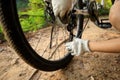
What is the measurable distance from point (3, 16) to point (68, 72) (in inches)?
32.1

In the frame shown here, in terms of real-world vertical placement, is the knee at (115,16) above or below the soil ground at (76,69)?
above

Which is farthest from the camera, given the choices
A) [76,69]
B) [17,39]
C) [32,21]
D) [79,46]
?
[32,21]

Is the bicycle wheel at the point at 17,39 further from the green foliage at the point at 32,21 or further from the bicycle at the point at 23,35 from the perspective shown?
the green foliage at the point at 32,21

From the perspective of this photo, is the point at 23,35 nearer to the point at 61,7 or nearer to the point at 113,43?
the point at 61,7

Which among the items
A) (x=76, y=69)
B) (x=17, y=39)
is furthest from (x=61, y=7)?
(x=76, y=69)

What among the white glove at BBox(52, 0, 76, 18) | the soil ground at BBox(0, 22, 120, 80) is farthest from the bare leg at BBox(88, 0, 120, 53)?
the soil ground at BBox(0, 22, 120, 80)

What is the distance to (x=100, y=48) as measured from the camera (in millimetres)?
1446

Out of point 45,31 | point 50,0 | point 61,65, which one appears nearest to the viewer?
point 50,0

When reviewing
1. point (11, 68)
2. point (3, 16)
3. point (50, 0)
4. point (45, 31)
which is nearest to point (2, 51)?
point (11, 68)

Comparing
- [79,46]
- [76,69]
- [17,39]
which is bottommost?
[76,69]

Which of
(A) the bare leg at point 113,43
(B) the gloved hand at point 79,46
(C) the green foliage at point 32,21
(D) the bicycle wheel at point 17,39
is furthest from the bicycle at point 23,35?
(C) the green foliage at point 32,21

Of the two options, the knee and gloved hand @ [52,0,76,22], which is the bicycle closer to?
gloved hand @ [52,0,76,22]

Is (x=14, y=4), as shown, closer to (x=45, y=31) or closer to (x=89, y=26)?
(x=45, y=31)

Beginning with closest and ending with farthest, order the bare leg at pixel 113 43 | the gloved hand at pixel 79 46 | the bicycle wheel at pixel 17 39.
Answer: the bicycle wheel at pixel 17 39, the bare leg at pixel 113 43, the gloved hand at pixel 79 46
